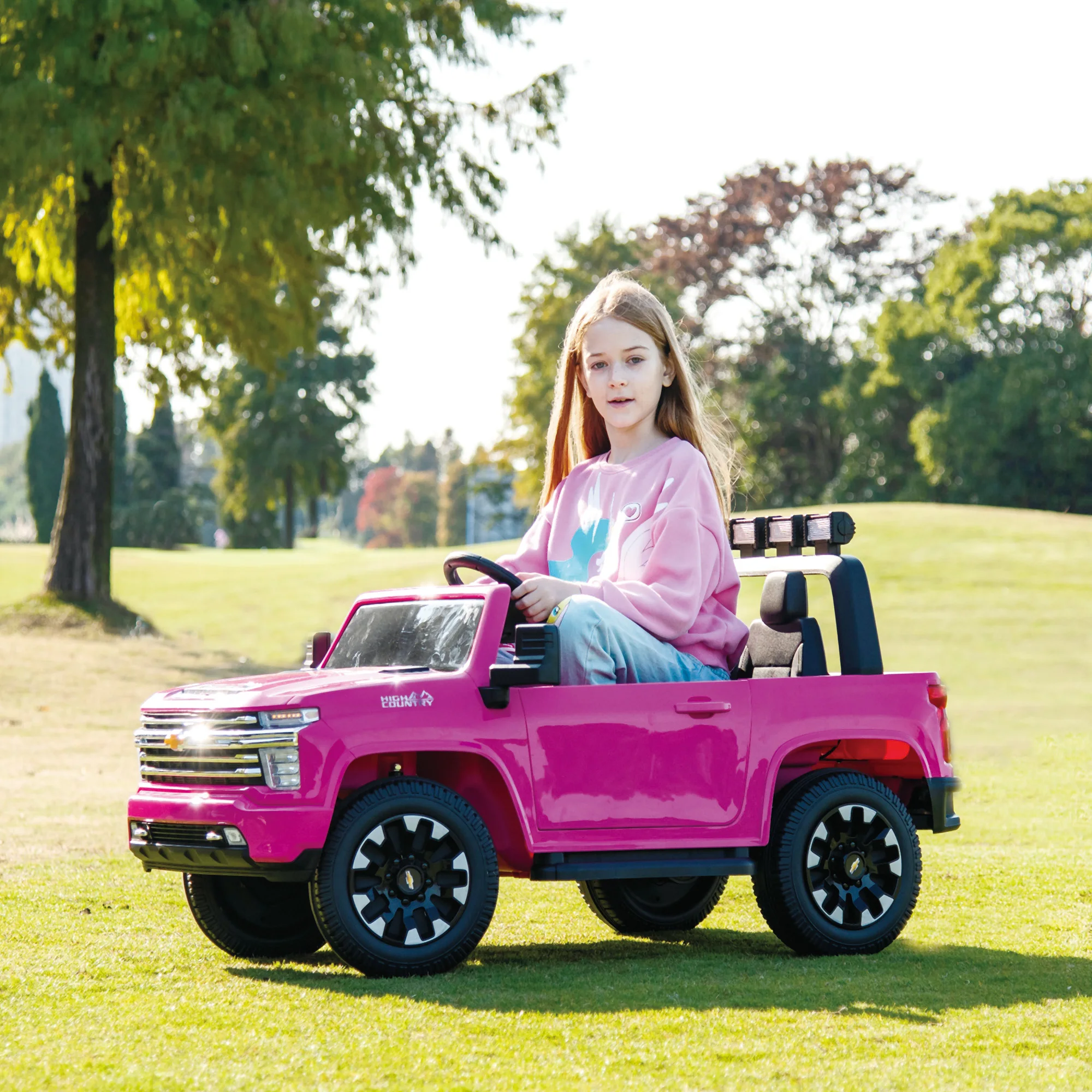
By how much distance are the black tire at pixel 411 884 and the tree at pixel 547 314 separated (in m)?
62.3

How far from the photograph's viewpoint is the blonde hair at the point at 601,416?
738 centimetres

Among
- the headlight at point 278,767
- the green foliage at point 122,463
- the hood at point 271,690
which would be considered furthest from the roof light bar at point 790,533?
the green foliage at point 122,463

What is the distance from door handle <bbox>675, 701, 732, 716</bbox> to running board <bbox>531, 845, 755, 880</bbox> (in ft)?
1.81

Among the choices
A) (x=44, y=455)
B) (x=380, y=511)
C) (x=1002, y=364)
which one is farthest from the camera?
(x=380, y=511)

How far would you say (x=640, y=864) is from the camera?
6375 mm

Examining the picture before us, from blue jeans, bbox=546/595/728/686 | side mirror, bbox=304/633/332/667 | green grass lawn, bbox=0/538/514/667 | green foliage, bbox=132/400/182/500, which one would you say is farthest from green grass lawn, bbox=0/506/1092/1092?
green foliage, bbox=132/400/182/500

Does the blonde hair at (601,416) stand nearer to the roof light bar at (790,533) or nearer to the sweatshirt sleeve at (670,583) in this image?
the roof light bar at (790,533)

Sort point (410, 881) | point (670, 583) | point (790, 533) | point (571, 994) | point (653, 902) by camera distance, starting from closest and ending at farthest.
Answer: point (571, 994), point (410, 881), point (670, 583), point (790, 533), point (653, 902)

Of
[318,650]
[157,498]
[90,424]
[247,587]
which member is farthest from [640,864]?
[157,498]

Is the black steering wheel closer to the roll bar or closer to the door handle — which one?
the door handle

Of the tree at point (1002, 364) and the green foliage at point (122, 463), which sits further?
the green foliage at point (122, 463)

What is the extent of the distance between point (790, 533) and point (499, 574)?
1.68 meters

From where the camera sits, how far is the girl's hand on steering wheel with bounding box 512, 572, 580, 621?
21.0 ft

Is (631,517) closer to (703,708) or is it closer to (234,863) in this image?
(703,708)
